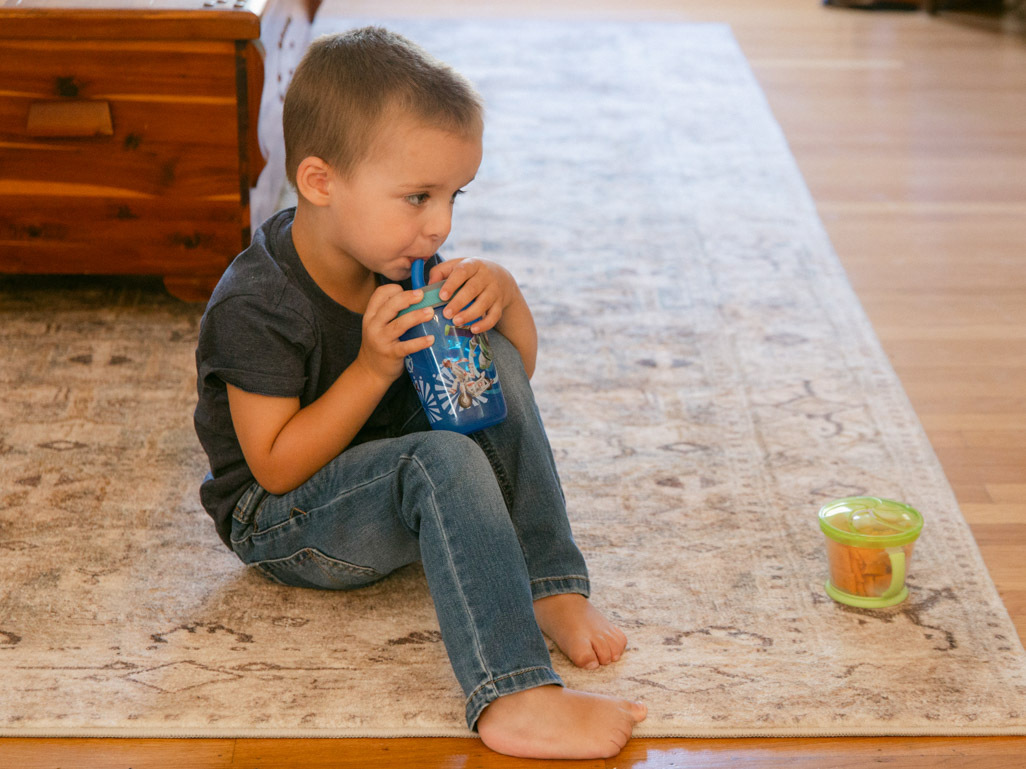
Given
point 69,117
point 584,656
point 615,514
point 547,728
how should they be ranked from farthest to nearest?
point 69,117 → point 615,514 → point 584,656 → point 547,728

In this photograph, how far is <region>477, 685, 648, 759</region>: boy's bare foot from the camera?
39.3 inches

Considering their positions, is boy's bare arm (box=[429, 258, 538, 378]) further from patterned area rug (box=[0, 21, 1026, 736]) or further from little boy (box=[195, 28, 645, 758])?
patterned area rug (box=[0, 21, 1026, 736])

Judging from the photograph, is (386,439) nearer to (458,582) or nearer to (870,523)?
(458,582)

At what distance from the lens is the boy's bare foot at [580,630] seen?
3.65 feet

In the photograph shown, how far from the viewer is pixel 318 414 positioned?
3.46 feet

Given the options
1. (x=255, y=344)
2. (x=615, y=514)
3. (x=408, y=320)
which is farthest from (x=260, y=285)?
(x=615, y=514)

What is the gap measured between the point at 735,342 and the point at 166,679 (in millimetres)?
1003

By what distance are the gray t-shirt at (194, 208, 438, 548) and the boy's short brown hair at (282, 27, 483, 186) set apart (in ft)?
0.39

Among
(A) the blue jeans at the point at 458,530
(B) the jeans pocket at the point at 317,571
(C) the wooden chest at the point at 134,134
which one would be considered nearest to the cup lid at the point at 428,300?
(A) the blue jeans at the point at 458,530

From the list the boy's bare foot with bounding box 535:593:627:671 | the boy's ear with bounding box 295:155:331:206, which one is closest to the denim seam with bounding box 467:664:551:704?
the boy's bare foot with bounding box 535:593:627:671

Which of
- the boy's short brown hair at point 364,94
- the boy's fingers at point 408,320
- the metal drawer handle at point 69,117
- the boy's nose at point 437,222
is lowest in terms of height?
the metal drawer handle at point 69,117

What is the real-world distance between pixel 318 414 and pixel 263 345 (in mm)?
80

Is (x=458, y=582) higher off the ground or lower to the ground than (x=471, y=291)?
lower

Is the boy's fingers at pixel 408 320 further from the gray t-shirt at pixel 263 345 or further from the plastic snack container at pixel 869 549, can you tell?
the plastic snack container at pixel 869 549
